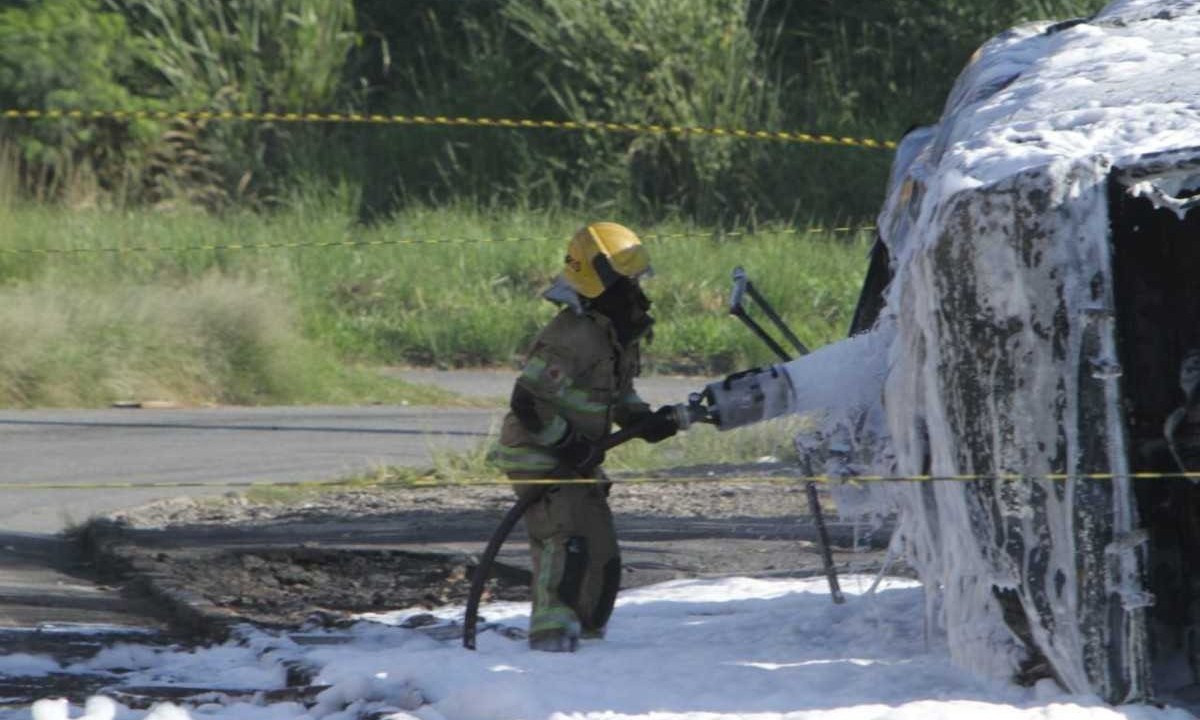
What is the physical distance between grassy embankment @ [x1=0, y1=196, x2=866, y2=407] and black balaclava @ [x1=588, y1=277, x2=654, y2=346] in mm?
5610

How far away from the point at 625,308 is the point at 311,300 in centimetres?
875

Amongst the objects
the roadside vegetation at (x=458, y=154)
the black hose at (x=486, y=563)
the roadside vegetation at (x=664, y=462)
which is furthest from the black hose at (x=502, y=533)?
the roadside vegetation at (x=458, y=154)

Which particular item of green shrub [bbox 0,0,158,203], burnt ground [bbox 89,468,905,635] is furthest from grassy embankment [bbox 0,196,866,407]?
burnt ground [bbox 89,468,905,635]

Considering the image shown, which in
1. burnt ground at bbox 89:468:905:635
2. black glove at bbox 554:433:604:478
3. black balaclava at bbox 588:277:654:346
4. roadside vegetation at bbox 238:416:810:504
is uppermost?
black balaclava at bbox 588:277:654:346

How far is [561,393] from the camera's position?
19.6 feet

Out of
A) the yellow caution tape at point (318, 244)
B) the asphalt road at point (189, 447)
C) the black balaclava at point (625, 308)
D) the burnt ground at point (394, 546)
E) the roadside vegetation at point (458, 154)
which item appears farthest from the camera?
the roadside vegetation at point (458, 154)

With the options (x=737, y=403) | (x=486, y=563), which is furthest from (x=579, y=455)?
(x=737, y=403)

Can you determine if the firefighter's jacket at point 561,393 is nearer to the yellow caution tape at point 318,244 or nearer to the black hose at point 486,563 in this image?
the black hose at point 486,563

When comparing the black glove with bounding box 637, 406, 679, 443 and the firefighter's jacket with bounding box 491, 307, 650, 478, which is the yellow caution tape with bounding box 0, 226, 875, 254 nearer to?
the firefighter's jacket with bounding box 491, 307, 650, 478

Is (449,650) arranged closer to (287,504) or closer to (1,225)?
(287,504)

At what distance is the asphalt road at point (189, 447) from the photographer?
9245 mm

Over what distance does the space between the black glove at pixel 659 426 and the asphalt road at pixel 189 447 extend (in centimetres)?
339

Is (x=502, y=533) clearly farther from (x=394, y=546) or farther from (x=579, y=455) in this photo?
(x=394, y=546)

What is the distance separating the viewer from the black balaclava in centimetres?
599
